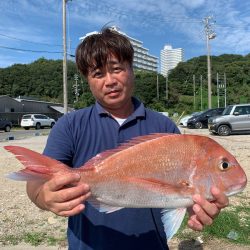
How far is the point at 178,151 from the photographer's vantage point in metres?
1.85

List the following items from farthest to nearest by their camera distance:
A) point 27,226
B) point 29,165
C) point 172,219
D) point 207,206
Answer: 1. point 27,226
2. point 172,219
3. point 207,206
4. point 29,165

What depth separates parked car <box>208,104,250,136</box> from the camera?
23.8m

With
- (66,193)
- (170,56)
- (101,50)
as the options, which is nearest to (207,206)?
(66,193)

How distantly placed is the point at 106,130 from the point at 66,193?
638 mm

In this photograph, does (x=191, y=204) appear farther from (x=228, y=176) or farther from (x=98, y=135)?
(x=98, y=135)

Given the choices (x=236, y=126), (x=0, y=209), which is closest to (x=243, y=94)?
(x=236, y=126)

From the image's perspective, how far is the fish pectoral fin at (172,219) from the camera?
5.97ft

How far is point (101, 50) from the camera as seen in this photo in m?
2.24

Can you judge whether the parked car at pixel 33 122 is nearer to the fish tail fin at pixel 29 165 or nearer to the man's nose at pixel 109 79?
the man's nose at pixel 109 79

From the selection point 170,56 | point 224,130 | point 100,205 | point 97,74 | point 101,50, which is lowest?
point 224,130

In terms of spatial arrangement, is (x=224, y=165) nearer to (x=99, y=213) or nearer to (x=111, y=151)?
(x=111, y=151)

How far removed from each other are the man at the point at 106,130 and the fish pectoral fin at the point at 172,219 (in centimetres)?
30

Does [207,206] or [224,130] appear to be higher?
[207,206]

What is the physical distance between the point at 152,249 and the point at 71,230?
450 mm
